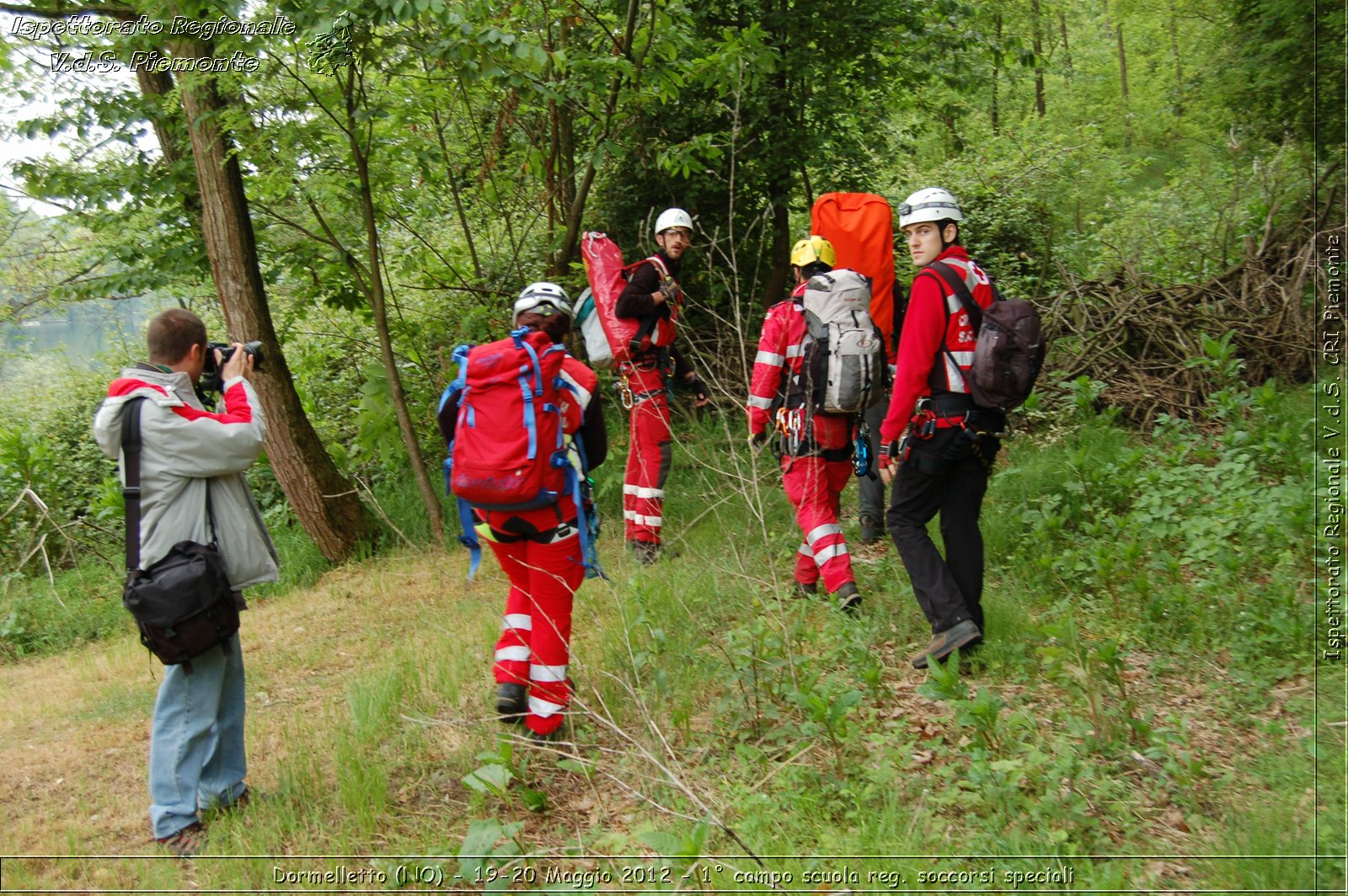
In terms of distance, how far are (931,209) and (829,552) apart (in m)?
1.99

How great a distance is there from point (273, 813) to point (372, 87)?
19.3 ft

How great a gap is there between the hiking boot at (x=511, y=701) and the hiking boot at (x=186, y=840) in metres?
1.32

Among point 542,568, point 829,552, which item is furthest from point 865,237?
point 542,568

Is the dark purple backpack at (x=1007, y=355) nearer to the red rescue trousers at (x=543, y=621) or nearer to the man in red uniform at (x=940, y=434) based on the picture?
the man in red uniform at (x=940, y=434)

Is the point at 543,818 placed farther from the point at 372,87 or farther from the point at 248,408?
the point at 372,87

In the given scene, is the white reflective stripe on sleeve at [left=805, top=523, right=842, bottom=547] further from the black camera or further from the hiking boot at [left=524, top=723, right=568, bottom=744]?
the black camera

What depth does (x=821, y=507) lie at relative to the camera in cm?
569

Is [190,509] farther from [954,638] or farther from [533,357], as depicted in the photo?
[954,638]

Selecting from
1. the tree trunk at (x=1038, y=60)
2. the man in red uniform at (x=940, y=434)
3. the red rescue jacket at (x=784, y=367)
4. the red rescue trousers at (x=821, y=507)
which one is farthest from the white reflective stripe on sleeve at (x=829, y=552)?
the tree trunk at (x=1038, y=60)

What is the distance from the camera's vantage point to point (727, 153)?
33.0 feet

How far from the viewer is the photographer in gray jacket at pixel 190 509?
Answer: 3.87 meters

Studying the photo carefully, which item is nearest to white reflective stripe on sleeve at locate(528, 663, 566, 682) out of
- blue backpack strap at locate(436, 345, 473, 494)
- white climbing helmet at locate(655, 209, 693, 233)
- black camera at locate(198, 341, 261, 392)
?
blue backpack strap at locate(436, 345, 473, 494)

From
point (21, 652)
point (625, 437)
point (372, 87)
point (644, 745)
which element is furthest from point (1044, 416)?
point (21, 652)

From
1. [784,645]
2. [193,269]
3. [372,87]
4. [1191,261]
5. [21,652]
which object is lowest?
[21,652]
